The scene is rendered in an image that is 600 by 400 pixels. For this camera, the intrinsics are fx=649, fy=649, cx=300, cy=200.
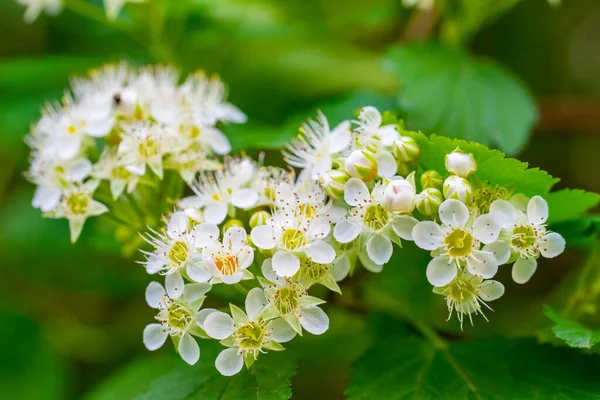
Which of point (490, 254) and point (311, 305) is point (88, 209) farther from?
point (490, 254)

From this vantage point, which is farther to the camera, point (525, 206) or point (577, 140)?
point (577, 140)

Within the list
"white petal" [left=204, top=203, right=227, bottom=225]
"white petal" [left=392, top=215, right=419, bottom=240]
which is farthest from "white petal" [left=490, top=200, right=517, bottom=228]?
"white petal" [left=204, top=203, right=227, bottom=225]

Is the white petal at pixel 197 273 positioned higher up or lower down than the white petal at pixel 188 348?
higher up

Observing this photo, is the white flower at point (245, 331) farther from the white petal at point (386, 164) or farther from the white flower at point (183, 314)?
the white petal at point (386, 164)

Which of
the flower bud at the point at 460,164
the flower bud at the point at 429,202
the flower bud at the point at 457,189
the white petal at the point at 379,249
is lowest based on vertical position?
the white petal at the point at 379,249

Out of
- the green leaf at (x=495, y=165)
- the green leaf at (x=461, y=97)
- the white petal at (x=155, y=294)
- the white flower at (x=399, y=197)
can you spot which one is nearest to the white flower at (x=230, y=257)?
the white petal at (x=155, y=294)

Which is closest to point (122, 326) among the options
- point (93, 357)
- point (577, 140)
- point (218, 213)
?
point (93, 357)

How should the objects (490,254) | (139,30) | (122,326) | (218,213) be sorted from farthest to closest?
(122,326) → (139,30) → (218,213) → (490,254)

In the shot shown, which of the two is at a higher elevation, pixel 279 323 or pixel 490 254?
pixel 490 254
